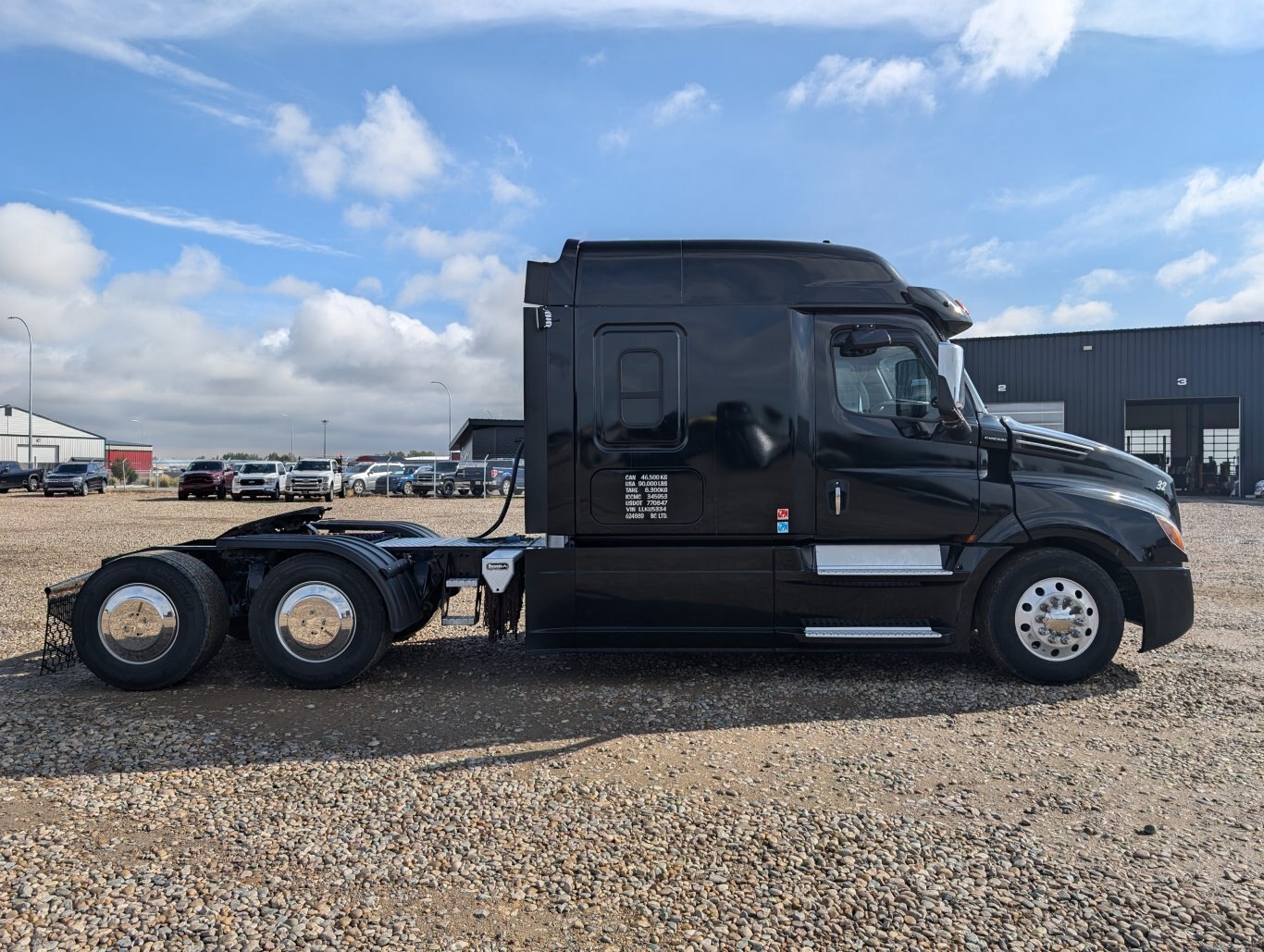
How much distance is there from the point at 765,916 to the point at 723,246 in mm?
4399

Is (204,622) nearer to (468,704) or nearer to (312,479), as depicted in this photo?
(468,704)

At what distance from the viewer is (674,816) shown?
3744 millimetres

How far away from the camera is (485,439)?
195 ft

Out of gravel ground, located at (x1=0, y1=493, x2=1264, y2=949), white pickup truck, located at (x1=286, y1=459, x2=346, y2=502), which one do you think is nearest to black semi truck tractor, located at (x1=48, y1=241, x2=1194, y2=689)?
gravel ground, located at (x1=0, y1=493, x2=1264, y2=949)

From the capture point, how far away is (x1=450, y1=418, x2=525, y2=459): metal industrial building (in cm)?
4969

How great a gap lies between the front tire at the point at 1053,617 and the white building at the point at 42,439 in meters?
92.0

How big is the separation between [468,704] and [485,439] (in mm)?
54930

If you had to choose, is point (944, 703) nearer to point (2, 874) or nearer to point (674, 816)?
point (674, 816)

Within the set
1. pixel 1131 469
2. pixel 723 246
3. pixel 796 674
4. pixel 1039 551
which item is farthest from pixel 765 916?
pixel 1131 469

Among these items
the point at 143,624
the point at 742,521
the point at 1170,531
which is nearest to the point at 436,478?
the point at 143,624

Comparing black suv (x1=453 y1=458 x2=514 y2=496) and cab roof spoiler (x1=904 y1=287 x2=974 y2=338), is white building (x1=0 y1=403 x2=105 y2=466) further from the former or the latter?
cab roof spoiler (x1=904 y1=287 x2=974 y2=338)

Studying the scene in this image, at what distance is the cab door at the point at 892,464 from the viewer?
584cm

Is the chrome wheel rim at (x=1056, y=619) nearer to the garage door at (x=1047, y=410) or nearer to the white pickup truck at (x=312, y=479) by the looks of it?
the white pickup truck at (x=312, y=479)

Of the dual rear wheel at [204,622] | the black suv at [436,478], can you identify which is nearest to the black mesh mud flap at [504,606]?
the dual rear wheel at [204,622]
